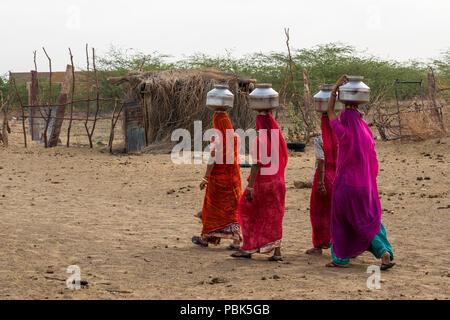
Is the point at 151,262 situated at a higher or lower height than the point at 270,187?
lower

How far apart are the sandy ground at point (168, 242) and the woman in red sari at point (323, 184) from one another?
0.24 meters

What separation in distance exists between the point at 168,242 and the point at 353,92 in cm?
291

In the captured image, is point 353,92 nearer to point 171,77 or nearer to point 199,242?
point 199,242

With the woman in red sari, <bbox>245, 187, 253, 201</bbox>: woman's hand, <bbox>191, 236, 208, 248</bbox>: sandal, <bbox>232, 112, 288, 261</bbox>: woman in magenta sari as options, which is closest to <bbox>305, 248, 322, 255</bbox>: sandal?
the woman in red sari

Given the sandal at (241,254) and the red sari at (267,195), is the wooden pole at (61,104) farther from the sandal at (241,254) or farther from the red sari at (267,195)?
the red sari at (267,195)

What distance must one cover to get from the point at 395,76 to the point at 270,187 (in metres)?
24.6

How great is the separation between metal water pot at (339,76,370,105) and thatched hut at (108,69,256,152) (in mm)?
12297

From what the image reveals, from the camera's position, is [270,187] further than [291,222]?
No

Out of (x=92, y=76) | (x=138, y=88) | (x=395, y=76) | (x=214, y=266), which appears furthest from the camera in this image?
(x=92, y=76)

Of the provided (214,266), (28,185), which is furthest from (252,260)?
(28,185)

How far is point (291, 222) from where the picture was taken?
8172mm

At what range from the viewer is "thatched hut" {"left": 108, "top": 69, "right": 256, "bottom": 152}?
17.5m

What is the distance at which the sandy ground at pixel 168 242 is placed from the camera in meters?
4.68

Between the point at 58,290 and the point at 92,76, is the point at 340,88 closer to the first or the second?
the point at 58,290
